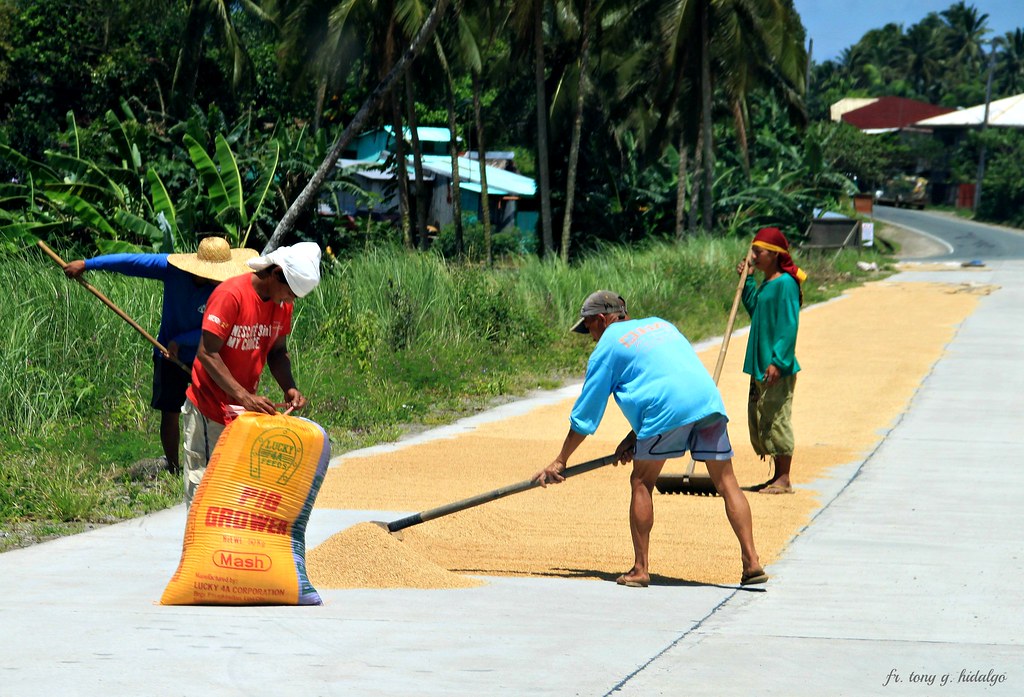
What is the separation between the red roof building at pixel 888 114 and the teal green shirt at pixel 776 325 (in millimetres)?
95619

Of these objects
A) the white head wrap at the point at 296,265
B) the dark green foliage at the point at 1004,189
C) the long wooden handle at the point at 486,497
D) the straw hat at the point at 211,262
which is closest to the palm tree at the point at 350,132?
the straw hat at the point at 211,262

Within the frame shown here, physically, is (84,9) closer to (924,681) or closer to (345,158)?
(345,158)

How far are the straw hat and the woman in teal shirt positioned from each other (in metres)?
3.20

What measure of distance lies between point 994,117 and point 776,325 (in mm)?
79680

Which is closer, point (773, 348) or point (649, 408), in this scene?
point (649, 408)

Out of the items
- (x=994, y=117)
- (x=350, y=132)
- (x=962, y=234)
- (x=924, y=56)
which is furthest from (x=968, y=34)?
(x=350, y=132)

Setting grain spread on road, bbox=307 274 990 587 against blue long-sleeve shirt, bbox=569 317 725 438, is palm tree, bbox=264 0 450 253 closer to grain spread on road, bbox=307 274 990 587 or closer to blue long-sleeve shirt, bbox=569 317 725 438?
grain spread on road, bbox=307 274 990 587

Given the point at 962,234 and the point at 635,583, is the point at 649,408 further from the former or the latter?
the point at 962,234

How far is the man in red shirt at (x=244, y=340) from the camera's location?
5.92m

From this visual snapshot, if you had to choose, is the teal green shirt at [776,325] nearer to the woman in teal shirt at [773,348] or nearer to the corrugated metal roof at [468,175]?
the woman in teal shirt at [773,348]

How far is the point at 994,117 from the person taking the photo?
81.8m

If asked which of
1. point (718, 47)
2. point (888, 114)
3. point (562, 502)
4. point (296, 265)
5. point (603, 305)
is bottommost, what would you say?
point (562, 502)

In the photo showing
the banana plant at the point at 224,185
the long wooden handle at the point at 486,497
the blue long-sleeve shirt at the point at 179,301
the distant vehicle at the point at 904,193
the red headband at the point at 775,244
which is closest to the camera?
the long wooden handle at the point at 486,497

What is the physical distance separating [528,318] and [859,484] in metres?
7.74
